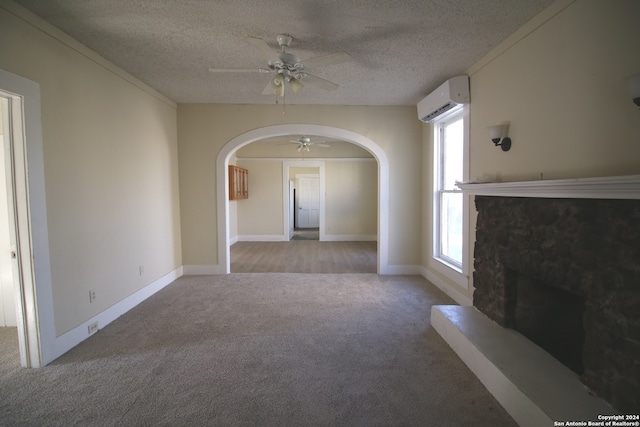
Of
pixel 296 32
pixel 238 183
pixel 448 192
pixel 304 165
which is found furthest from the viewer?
pixel 304 165

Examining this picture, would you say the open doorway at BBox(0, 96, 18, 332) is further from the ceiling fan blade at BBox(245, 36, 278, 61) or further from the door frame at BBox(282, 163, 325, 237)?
the door frame at BBox(282, 163, 325, 237)

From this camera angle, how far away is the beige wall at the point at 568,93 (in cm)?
166

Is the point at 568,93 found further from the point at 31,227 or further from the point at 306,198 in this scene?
the point at 306,198

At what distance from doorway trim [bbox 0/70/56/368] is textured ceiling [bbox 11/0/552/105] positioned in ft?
2.50

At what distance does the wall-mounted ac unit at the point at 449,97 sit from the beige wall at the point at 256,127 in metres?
0.91

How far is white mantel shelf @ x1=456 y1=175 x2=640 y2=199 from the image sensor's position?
4.25 feet

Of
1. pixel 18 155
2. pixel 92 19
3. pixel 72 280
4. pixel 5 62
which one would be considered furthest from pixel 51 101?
pixel 72 280

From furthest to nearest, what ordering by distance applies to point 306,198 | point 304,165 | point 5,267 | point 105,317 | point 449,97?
point 306,198 < point 304,165 < point 449,97 < point 105,317 < point 5,267

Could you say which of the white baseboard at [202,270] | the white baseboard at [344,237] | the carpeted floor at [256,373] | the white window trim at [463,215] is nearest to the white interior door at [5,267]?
the carpeted floor at [256,373]

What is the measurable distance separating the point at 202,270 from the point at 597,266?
15.1ft

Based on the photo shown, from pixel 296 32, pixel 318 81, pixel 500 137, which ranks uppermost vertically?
pixel 296 32

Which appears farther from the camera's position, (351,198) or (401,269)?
(351,198)

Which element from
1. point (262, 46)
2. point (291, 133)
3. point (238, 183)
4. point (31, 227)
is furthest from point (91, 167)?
point (238, 183)

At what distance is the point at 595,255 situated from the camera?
1602mm
